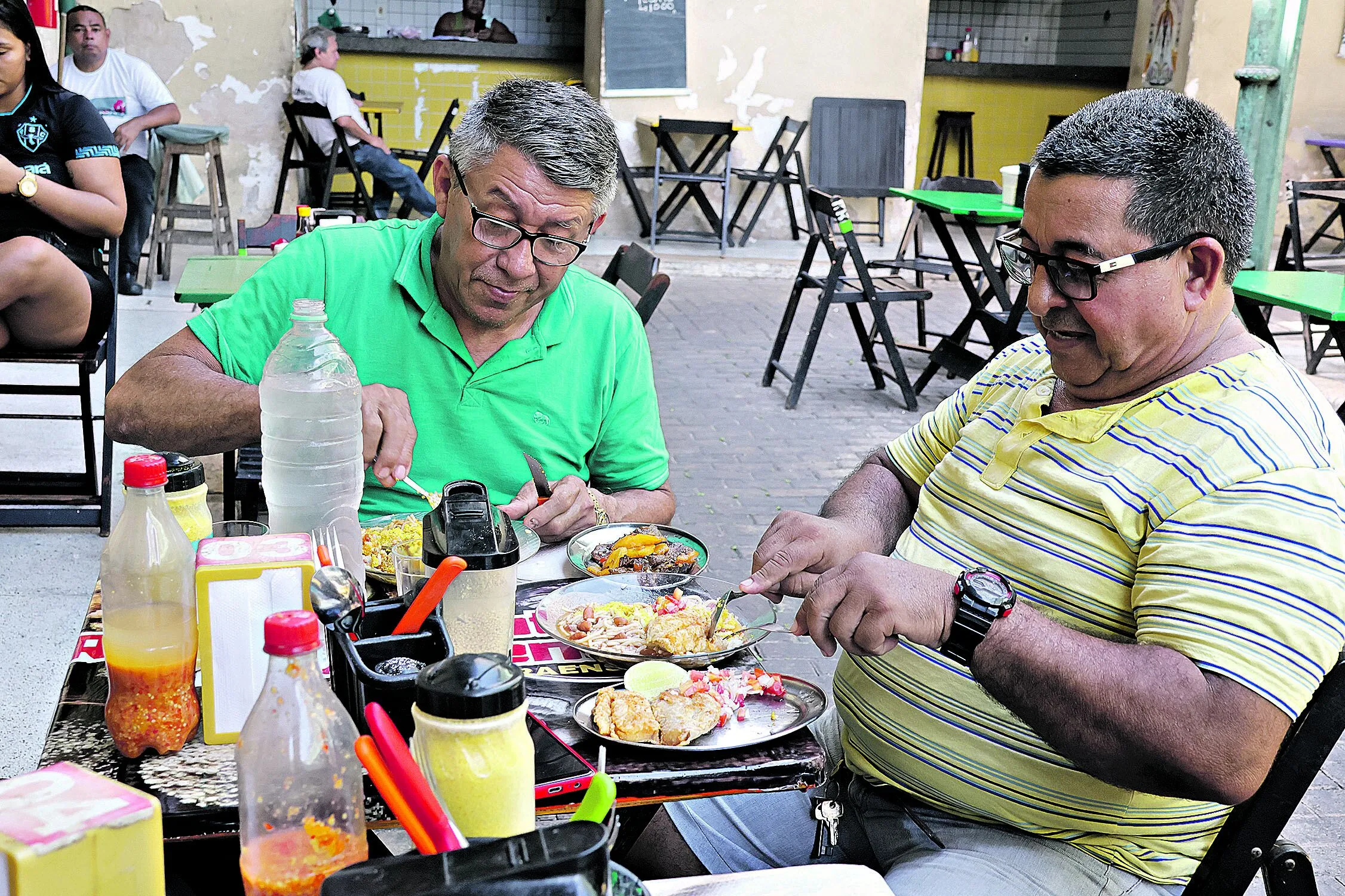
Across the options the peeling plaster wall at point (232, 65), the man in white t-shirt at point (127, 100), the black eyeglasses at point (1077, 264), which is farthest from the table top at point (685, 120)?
the black eyeglasses at point (1077, 264)

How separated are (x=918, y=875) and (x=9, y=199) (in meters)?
4.08

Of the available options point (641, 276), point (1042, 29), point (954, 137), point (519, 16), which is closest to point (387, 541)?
point (641, 276)

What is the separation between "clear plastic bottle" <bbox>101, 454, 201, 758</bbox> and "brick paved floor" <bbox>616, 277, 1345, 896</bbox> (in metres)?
2.50

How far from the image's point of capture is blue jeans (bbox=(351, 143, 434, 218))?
10.2 meters

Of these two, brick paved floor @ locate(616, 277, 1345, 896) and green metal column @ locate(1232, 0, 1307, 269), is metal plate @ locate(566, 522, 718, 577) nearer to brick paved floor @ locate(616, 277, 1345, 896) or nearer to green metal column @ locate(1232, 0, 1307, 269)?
brick paved floor @ locate(616, 277, 1345, 896)

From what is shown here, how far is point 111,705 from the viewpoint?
135 cm

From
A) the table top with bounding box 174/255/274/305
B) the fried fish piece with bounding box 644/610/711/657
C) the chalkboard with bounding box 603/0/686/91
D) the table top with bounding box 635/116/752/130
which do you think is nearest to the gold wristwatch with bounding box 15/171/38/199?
the table top with bounding box 174/255/274/305

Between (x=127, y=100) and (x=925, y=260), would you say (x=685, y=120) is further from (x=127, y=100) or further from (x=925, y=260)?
(x=127, y=100)

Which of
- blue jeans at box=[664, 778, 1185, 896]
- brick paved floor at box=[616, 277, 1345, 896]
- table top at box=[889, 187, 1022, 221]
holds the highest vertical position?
table top at box=[889, 187, 1022, 221]

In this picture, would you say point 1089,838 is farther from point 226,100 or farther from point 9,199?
point 226,100

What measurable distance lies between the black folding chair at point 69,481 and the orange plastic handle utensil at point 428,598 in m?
3.34

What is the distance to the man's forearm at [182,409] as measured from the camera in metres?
2.16

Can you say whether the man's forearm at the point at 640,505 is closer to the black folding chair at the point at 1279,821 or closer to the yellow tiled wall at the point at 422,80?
the black folding chair at the point at 1279,821

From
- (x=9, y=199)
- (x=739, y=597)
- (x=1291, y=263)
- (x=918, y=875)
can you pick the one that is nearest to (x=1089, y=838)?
(x=918, y=875)
